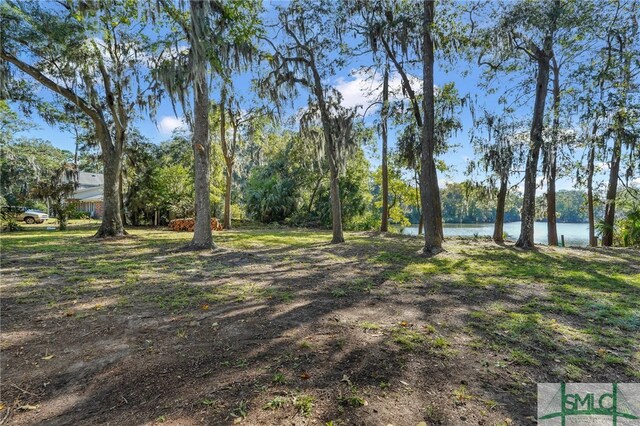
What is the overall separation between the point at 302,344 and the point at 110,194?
10400 millimetres

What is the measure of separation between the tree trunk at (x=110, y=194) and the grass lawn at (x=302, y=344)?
536 cm

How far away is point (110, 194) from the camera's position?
10570 millimetres

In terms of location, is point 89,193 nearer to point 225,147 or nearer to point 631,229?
point 225,147

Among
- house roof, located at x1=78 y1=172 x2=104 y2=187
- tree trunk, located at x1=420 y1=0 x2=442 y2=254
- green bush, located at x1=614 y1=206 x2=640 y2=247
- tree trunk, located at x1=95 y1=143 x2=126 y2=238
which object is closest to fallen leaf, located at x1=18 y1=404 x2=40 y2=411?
tree trunk, located at x1=420 y1=0 x2=442 y2=254

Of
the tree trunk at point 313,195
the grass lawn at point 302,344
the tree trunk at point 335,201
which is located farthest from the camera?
the tree trunk at point 313,195

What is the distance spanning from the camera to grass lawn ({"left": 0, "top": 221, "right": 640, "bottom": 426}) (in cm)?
193

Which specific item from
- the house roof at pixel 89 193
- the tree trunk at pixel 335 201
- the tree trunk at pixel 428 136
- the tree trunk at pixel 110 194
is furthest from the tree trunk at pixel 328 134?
the house roof at pixel 89 193

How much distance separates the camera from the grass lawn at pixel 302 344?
1.93 meters

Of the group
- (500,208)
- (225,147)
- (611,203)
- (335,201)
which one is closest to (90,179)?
(225,147)

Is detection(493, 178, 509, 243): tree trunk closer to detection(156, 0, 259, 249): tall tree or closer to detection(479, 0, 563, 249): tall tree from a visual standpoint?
detection(479, 0, 563, 249): tall tree

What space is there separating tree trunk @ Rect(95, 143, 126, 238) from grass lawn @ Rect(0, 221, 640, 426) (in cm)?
536

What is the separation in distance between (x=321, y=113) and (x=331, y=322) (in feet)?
26.6

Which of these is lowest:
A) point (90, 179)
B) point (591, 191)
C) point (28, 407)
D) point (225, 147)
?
point (28, 407)

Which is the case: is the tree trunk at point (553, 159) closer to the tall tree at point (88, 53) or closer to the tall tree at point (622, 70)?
the tall tree at point (622, 70)
